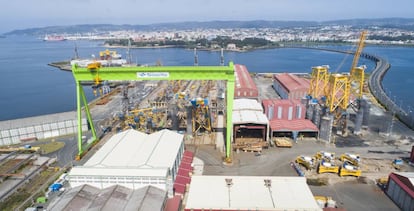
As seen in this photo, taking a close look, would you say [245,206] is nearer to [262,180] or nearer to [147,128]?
[262,180]

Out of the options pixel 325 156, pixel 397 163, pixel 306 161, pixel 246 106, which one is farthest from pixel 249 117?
pixel 397 163

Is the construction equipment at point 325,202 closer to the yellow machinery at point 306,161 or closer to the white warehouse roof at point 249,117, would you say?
the yellow machinery at point 306,161

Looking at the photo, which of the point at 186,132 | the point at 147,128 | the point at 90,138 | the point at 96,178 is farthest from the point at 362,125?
the point at 90,138

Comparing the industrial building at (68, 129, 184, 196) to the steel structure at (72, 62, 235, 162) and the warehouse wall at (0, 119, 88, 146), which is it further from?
the warehouse wall at (0, 119, 88, 146)

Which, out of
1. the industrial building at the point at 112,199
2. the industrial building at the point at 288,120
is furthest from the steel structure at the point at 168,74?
the industrial building at the point at 112,199

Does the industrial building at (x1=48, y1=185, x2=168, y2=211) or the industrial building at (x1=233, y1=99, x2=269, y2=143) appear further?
the industrial building at (x1=233, y1=99, x2=269, y2=143)

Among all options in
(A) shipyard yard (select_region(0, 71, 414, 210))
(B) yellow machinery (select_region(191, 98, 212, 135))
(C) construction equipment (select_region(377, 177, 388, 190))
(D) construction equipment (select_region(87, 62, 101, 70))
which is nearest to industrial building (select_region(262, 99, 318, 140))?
(A) shipyard yard (select_region(0, 71, 414, 210))
